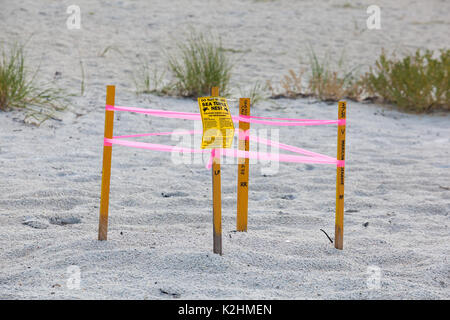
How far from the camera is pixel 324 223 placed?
2.90 m

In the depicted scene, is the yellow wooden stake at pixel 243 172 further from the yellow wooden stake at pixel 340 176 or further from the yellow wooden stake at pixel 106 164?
the yellow wooden stake at pixel 106 164

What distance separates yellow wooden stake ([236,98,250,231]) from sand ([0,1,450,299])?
77 mm

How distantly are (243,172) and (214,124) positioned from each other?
0.50 metres

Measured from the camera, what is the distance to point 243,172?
2529mm

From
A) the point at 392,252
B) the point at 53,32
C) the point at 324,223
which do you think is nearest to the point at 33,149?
the point at 324,223

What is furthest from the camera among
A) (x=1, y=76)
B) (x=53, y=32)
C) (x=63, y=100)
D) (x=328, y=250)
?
(x=53, y=32)
